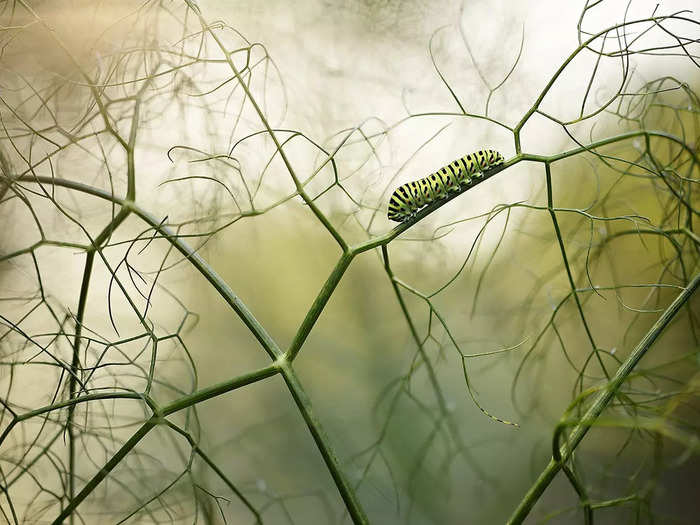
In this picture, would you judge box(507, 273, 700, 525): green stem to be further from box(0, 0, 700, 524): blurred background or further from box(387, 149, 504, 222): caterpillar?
box(387, 149, 504, 222): caterpillar

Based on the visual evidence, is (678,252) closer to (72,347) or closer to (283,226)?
(283,226)

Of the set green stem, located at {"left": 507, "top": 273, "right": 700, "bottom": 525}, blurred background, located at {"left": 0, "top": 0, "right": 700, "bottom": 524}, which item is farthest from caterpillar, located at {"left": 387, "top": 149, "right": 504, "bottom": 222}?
green stem, located at {"left": 507, "top": 273, "right": 700, "bottom": 525}

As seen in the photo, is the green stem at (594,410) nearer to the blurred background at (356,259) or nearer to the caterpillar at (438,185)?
the blurred background at (356,259)

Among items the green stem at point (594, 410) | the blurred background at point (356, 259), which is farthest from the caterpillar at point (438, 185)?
the green stem at point (594, 410)

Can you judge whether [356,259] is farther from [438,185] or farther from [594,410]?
[594,410]

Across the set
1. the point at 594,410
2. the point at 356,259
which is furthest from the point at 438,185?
the point at 594,410
